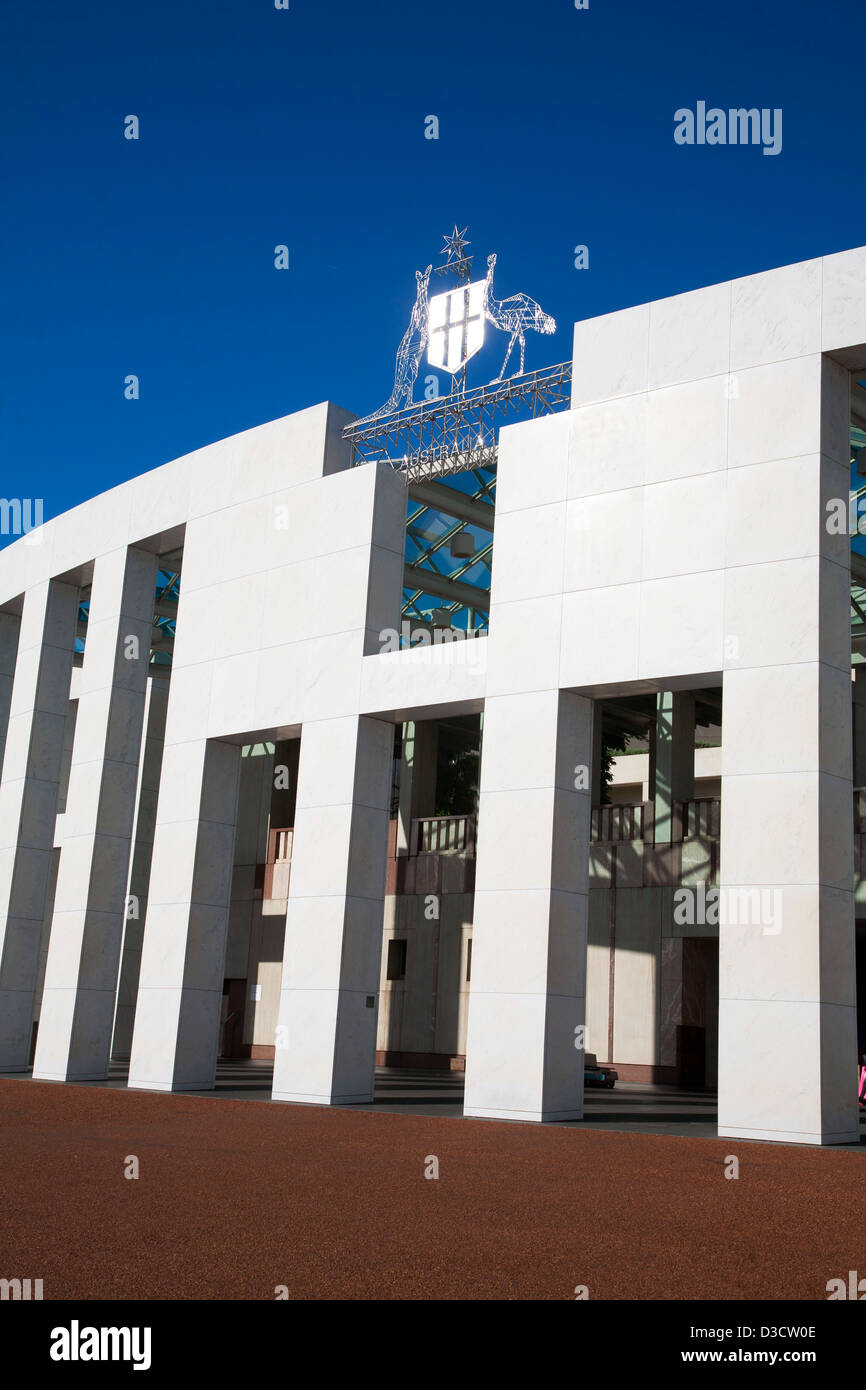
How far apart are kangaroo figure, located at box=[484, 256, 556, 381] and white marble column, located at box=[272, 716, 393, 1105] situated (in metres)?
7.21

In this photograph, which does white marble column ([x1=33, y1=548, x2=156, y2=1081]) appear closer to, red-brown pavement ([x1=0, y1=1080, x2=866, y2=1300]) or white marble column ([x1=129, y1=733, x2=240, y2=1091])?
white marble column ([x1=129, y1=733, x2=240, y2=1091])

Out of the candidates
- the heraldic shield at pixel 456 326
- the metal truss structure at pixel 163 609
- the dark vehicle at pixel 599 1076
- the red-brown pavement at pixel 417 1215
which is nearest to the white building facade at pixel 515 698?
the metal truss structure at pixel 163 609

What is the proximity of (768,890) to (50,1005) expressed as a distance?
1643cm

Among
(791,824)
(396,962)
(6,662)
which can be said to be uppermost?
(6,662)

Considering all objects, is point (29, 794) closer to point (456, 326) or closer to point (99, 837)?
point (99, 837)

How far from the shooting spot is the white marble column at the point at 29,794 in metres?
29.0

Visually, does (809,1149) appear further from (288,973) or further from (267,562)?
(267,562)

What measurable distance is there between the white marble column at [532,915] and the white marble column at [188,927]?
6.77 meters

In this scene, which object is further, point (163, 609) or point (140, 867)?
point (163, 609)

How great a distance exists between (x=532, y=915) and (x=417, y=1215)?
9566 millimetres

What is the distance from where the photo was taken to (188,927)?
23.5 m

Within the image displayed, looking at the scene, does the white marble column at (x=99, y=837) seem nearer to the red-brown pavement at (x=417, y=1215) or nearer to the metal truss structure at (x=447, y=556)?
the metal truss structure at (x=447, y=556)

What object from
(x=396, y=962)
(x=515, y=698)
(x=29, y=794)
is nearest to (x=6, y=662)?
(x=29, y=794)

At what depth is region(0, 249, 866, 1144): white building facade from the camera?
53.4 ft
